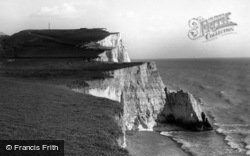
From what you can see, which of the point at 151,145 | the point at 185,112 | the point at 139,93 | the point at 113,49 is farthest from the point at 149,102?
the point at 113,49

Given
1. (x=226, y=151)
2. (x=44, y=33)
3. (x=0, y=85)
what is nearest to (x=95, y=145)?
(x=0, y=85)

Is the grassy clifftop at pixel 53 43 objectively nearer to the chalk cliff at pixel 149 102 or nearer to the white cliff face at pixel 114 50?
the white cliff face at pixel 114 50

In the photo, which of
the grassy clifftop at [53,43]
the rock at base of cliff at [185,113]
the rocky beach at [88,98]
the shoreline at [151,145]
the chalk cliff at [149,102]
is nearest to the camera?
the rocky beach at [88,98]

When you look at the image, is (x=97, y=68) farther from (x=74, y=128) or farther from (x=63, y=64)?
(x=74, y=128)

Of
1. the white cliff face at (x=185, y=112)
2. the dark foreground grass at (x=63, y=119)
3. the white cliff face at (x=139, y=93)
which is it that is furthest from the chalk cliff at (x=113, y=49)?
the dark foreground grass at (x=63, y=119)

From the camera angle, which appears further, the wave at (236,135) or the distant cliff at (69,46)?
the distant cliff at (69,46)

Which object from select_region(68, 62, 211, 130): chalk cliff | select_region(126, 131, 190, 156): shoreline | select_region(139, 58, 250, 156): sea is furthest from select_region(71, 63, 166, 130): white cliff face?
select_region(139, 58, 250, 156): sea

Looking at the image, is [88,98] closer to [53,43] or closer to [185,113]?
[185,113]

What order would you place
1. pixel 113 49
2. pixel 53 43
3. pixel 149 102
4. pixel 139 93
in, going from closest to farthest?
1. pixel 139 93
2. pixel 149 102
3. pixel 113 49
4. pixel 53 43
